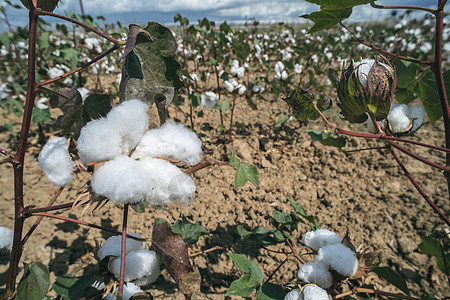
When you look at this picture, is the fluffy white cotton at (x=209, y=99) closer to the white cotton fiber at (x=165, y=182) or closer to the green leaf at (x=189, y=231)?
the green leaf at (x=189, y=231)

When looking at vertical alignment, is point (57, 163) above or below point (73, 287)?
above

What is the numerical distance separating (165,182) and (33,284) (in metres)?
0.42

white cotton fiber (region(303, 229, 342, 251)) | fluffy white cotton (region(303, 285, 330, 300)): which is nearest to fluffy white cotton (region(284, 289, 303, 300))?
fluffy white cotton (region(303, 285, 330, 300))

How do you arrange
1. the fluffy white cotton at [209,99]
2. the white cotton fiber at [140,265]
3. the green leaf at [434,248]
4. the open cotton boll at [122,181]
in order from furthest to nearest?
1. the fluffy white cotton at [209,99]
2. the green leaf at [434,248]
3. the white cotton fiber at [140,265]
4. the open cotton boll at [122,181]

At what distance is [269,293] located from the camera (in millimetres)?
758

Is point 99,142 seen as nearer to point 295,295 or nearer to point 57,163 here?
point 57,163

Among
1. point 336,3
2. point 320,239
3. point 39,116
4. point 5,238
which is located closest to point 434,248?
point 320,239

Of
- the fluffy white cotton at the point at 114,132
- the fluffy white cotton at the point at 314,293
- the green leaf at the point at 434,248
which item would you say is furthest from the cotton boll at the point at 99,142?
the green leaf at the point at 434,248

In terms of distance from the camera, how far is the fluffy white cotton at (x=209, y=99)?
217cm

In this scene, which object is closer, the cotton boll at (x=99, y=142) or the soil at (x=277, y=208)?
the cotton boll at (x=99, y=142)

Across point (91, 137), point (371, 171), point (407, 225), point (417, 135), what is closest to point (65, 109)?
point (91, 137)

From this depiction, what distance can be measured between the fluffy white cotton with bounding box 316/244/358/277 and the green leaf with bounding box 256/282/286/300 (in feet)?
0.52

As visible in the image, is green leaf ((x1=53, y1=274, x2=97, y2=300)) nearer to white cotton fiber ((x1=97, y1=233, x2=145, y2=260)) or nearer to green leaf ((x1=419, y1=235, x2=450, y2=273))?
white cotton fiber ((x1=97, y1=233, x2=145, y2=260))

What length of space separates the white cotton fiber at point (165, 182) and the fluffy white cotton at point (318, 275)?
44cm
